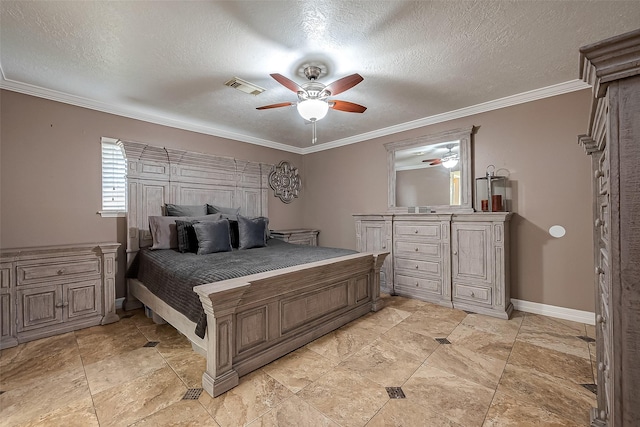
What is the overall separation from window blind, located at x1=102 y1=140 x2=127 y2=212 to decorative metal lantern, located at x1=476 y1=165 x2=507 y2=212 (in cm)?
445

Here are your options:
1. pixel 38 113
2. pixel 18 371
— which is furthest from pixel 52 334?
pixel 38 113

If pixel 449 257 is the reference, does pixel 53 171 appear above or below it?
above

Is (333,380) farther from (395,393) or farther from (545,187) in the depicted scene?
(545,187)

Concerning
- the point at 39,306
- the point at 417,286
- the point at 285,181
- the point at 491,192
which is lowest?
the point at 417,286

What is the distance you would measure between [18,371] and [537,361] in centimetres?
394

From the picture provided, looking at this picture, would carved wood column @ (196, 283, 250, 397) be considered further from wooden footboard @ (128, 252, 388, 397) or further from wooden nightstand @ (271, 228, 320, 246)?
wooden nightstand @ (271, 228, 320, 246)

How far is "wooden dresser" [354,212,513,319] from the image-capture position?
309 cm

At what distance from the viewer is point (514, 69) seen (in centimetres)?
263

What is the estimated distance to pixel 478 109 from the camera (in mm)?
3514

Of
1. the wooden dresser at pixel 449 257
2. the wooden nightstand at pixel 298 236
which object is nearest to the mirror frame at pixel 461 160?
the wooden dresser at pixel 449 257

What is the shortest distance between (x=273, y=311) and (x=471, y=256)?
2.42m

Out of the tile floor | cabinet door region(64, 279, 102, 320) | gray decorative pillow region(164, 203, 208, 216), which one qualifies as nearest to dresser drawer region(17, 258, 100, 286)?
cabinet door region(64, 279, 102, 320)

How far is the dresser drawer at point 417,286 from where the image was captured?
3535 mm

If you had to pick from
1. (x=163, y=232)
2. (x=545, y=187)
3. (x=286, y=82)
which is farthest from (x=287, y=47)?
(x=545, y=187)
